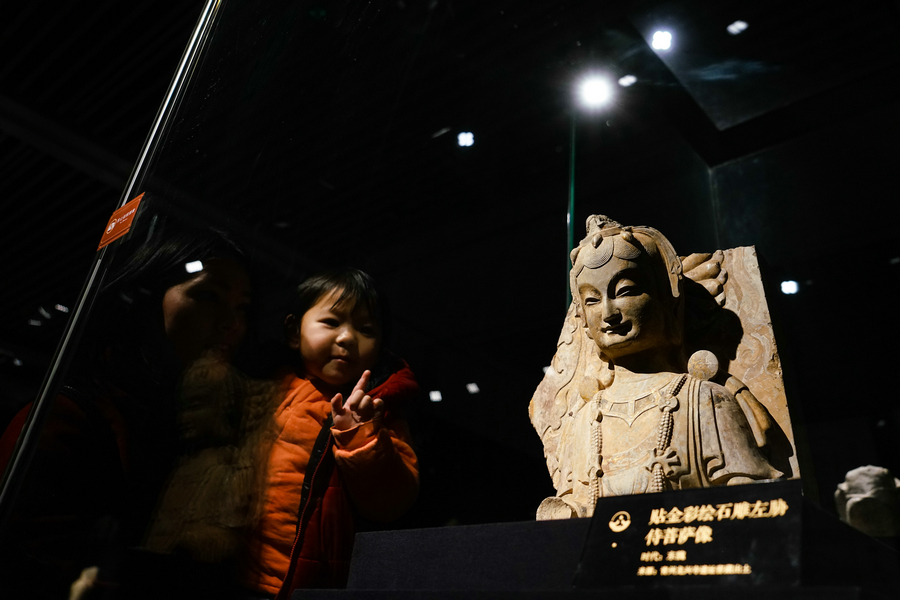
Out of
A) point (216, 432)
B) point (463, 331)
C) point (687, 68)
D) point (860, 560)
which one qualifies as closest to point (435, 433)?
point (463, 331)

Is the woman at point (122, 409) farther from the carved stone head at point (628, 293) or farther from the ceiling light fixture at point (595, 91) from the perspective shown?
the ceiling light fixture at point (595, 91)

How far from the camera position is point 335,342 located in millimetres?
2979

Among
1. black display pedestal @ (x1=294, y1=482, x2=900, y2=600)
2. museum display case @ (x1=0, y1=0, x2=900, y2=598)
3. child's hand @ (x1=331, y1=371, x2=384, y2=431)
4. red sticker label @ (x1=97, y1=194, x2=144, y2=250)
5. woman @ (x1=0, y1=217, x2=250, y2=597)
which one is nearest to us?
black display pedestal @ (x1=294, y1=482, x2=900, y2=600)

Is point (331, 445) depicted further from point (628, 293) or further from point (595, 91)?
point (595, 91)

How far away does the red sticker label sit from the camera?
2307 millimetres

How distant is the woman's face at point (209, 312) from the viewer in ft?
7.87

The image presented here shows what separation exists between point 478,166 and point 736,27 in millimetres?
1604

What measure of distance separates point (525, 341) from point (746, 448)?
1.69 metres

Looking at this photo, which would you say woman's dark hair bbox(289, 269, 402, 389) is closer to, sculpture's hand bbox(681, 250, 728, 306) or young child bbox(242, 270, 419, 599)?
young child bbox(242, 270, 419, 599)

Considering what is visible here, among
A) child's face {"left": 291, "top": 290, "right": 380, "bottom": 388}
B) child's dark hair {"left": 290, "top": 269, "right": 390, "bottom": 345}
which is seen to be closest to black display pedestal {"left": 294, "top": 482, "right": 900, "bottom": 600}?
child's face {"left": 291, "top": 290, "right": 380, "bottom": 388}

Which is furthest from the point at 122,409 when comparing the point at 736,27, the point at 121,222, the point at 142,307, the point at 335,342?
the point at 736,27

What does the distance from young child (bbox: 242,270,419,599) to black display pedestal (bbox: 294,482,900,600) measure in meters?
1.01

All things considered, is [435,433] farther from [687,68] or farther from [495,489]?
[687,68]

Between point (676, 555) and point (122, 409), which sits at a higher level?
point (122, 409)
